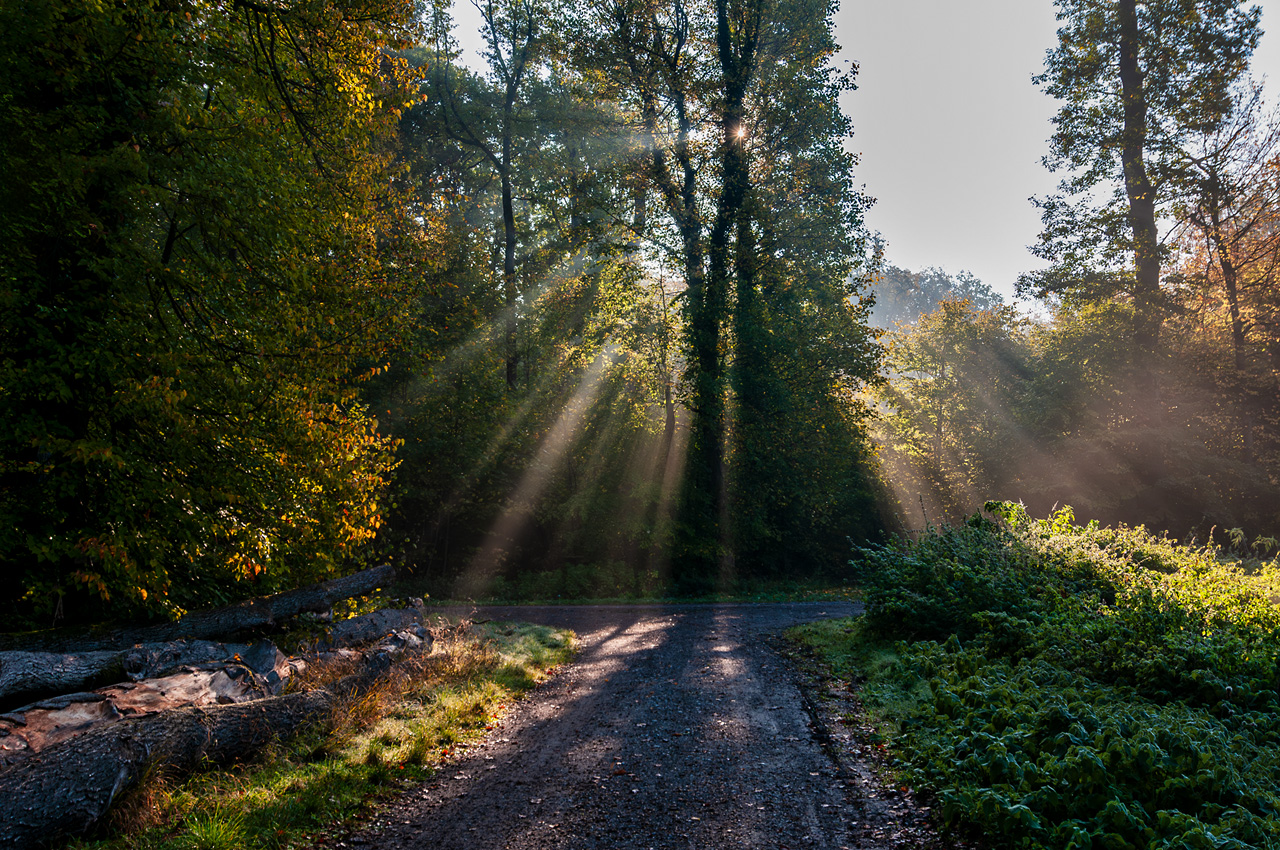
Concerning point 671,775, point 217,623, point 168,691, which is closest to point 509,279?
point 217,623

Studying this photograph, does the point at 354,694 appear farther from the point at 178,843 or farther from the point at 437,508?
the point at 437,508

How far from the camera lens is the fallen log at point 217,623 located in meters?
7.21

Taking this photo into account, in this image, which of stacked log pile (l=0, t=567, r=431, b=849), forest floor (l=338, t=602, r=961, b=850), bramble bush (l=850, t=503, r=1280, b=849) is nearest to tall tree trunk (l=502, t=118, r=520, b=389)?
bramble bush (l=850, t=503, r=1280, b=849)

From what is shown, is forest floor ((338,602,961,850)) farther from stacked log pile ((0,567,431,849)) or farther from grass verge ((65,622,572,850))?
stacked log pile ((0,567,431,849))

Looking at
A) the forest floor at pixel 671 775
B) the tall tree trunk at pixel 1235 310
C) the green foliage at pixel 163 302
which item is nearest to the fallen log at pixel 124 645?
the green foliage at pixel 163 302

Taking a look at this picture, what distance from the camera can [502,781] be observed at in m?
6.13

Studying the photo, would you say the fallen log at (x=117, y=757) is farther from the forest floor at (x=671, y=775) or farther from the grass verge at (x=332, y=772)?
the forest floor at (x=671, y=775)

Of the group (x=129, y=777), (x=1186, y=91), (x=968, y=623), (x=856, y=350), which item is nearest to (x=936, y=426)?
(x=856, y=350)

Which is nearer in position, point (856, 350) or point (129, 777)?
point (129, 777)

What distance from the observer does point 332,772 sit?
19.4 feet

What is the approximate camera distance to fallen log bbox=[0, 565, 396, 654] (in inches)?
284

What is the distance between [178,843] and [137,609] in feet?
16.2

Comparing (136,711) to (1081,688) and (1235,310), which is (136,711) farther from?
(1235,310)

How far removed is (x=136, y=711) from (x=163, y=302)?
4.95 metres
